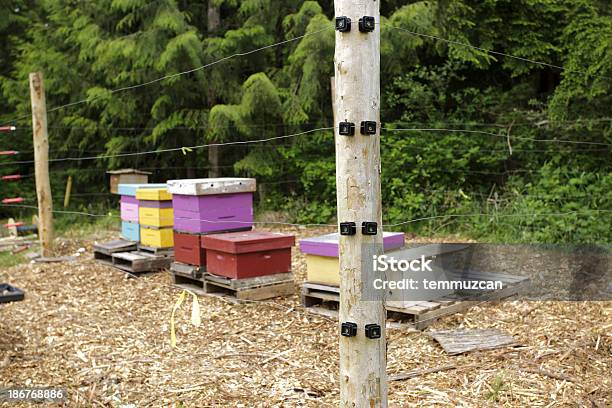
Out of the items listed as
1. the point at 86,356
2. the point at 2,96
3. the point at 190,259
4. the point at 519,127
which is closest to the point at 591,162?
the point at 519,127

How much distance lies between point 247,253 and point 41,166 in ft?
14.4

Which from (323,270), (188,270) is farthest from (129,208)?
(323,270)

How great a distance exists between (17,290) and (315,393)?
432 centimetres

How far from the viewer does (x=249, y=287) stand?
586 cm

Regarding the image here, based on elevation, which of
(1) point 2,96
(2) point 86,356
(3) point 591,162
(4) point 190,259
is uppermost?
(1) point 2,96

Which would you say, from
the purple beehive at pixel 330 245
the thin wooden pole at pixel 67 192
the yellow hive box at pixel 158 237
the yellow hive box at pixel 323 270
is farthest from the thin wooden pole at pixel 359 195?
the thin wooden pole at pixel 67 192

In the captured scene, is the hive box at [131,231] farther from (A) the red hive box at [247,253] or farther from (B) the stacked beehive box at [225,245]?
(A) the red hive box at [247,253]

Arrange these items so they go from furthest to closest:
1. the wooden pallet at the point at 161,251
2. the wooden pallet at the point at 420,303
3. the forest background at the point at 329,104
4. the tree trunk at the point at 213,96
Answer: the tree trunk at the point at 213,96, the forest background at the point at 329,104, the wooden pallet at the point at 161,251, the wooden pallet at the point at 420,303

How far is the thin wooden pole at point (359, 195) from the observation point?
2967 millimetres

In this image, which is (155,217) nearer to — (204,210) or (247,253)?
(204,210)

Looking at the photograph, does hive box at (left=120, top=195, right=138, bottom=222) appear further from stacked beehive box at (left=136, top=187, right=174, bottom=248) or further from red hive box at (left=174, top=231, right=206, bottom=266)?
red hive box at (left=174, top=231, right=206, bottom=266)

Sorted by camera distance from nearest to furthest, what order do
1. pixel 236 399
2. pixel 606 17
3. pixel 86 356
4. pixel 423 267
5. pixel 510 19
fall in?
pixel 236 399 → pixel 86 356 → pixel 423 267 → pixel 606 17 → pixel 510 19

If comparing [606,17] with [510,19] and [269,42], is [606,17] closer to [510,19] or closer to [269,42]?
[510,19]

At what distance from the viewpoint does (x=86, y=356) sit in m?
4.75
